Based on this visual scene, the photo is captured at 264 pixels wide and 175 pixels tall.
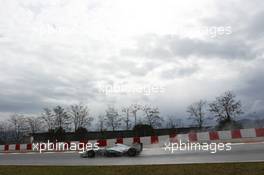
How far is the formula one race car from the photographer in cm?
1633

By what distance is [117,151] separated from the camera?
1658 centimetres

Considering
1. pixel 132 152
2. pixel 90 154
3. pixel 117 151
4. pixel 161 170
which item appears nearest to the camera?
pixel 161 170

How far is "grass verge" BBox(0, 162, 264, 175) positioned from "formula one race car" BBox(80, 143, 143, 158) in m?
3.83

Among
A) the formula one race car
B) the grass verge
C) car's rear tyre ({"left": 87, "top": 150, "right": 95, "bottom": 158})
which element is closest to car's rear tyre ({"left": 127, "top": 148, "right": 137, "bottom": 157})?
the formula one race car

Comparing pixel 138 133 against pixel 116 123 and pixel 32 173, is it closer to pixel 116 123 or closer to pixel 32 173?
pixel 116 123

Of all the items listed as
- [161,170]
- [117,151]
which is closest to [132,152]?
[117,151]

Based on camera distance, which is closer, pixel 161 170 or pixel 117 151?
pixel 161 170

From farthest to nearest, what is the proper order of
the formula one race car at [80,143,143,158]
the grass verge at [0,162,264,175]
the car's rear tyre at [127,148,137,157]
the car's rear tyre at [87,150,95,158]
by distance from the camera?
the car's rear tyre at [87,150,95,158] → the formula one race car at [80,143,143,158] → the car's rear tyre at [127,148,137,157] → the grass verge at [0,162,264,175]

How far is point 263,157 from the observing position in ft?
39.3

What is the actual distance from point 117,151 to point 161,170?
5.80 metres

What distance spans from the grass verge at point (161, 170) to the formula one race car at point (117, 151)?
3.83 meters

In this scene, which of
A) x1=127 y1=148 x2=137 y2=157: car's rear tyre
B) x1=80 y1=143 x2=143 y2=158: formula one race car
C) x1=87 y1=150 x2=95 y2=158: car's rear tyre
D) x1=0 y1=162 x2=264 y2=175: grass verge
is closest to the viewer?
x1=0 y1=162 x2=264 y2=175: grass verge

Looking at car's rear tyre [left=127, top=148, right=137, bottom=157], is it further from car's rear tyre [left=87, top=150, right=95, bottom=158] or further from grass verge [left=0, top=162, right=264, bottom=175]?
grass verge [left=0, top=162, right=264, bottom=175]

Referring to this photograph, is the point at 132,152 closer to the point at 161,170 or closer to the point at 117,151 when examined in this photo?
the point at 117,151
